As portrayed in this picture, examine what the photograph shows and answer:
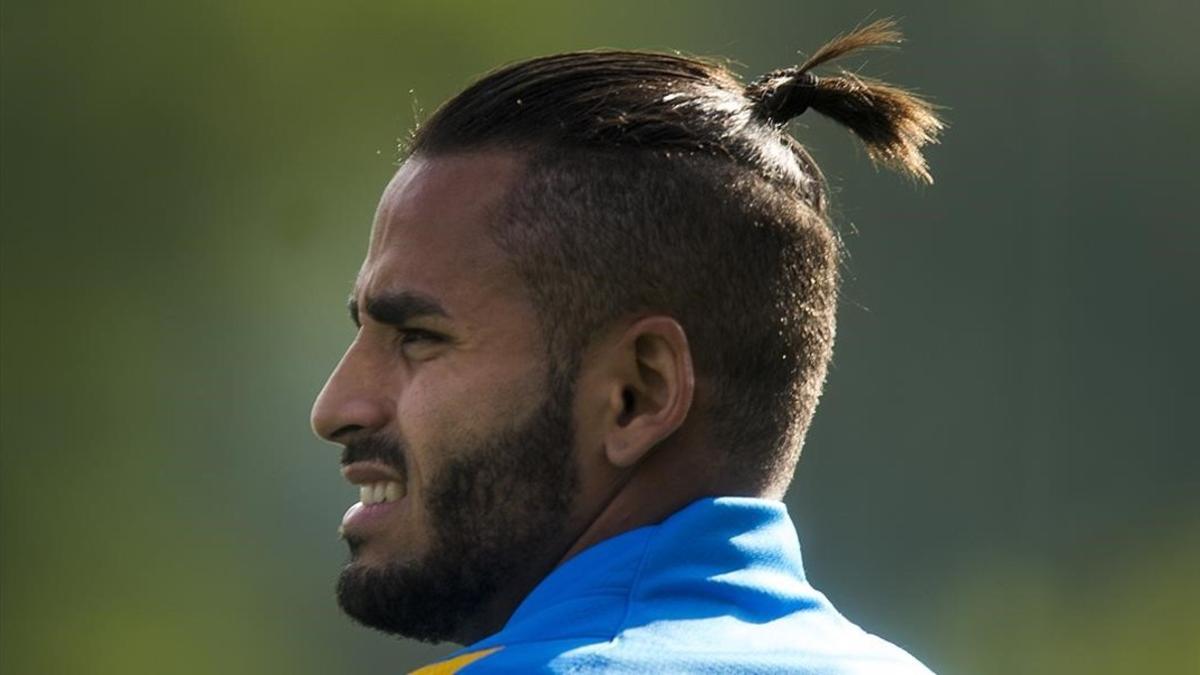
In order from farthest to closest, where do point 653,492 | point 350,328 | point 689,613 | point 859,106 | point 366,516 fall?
point 350,328, point 859,106, point 366,516, point 653,492, point 689,613

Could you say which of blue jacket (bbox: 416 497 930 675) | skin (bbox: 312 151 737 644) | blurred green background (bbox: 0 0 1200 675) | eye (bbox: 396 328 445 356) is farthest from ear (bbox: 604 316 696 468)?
blurred green background (bbox: 0 0 1200 675)

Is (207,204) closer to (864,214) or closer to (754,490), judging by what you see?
(864,214)

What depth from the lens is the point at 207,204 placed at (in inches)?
404

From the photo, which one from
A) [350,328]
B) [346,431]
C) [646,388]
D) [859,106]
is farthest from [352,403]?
[350,328]

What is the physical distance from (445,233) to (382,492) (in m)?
0.33

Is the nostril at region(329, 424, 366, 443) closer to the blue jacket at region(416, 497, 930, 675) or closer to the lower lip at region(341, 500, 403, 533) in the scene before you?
the lower lip at region(341, 500, 403, 533)

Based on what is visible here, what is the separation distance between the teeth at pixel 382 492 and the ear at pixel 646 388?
0.27 meters

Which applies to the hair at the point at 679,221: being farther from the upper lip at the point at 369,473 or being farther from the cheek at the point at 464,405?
the upper lip at the point at 369,473

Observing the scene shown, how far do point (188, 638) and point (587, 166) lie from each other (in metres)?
7.01

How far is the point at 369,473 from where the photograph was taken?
271cm

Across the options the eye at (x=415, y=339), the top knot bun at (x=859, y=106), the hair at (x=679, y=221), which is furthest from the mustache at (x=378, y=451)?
the top knot bun at (x=859, y=106)

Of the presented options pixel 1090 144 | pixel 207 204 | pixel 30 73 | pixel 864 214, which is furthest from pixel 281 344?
pixel 1090 144

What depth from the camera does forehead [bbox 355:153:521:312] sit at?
2689mm

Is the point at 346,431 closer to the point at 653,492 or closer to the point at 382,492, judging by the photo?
the point at 382,492
